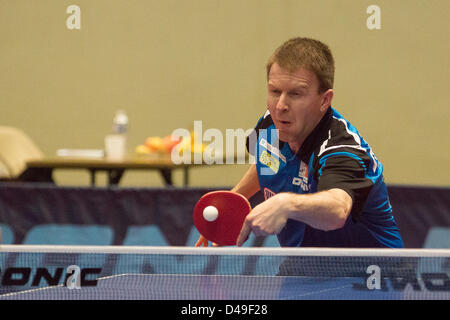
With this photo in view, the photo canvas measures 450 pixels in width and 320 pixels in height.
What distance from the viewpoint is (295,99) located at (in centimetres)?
181

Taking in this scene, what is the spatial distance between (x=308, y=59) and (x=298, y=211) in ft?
1.74

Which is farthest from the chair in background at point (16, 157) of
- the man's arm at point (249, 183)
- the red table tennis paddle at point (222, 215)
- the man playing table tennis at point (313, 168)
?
the red table tennis paddle at point (222, 215)

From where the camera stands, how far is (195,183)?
21.2 feet

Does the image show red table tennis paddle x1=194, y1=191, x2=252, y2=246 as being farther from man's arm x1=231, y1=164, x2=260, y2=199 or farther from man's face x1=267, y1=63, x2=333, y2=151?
A: man's arm x1=231, y1=164, x2=260, y2=199

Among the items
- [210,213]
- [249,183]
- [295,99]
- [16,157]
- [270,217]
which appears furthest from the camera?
[16,157]

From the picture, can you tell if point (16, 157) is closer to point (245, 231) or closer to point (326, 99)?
point (326, 99)

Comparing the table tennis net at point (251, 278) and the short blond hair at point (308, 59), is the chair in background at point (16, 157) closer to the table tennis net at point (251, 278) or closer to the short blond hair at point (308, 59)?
the table tennis net at point (251, 278)

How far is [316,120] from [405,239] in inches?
98.2

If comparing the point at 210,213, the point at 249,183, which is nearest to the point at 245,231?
the point at 210,213

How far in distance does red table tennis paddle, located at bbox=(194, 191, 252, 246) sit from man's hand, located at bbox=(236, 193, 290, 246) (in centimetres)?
29

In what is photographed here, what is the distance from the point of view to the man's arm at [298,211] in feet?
4.61

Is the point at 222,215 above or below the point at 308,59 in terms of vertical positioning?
below
